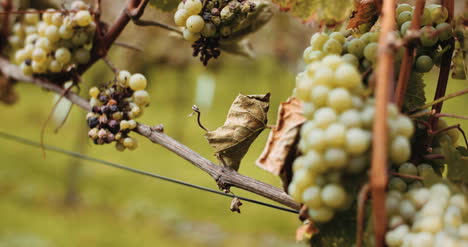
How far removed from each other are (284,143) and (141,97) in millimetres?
310

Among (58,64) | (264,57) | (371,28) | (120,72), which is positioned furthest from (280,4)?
(264,57)

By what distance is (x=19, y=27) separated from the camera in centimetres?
85

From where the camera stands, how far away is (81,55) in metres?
0.67

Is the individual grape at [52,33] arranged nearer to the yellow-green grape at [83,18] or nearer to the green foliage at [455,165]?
the yellow-green grape at [83,18]

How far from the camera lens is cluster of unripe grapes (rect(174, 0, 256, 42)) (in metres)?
0.51

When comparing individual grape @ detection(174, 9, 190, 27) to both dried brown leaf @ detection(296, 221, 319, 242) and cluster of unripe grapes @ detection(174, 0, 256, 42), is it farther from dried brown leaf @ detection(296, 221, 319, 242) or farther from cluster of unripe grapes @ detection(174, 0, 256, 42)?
dried brown leaf @ detection(296, 221, 319, 242)

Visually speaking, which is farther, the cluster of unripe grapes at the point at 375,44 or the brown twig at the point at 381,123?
the cluster of unripe grapes at the point at 375,44

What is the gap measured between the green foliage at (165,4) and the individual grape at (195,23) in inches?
5.4

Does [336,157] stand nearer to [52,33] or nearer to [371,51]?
[371,51]

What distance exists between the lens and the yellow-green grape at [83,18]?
0.63m

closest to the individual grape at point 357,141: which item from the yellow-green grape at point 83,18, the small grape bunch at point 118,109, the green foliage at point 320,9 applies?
the green foliage at point 320,9

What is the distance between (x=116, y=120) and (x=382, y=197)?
393 millimetres

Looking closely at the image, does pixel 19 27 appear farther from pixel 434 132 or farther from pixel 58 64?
pixel 434 132

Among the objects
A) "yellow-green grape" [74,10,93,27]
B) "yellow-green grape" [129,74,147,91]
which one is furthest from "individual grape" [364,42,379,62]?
"yellow-green grape" [74,10,93,27]
